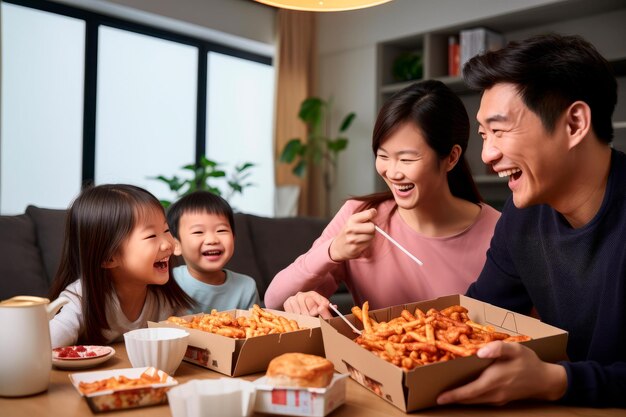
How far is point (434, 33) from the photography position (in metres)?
4.72

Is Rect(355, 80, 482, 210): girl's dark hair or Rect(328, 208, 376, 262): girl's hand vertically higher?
Rect(355, 80, 482, 210): girl's dark hair

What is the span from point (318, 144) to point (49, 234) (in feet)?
11.0

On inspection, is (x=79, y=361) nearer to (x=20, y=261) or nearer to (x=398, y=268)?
(x=398, y=268)

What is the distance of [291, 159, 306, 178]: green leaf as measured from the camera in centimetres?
539

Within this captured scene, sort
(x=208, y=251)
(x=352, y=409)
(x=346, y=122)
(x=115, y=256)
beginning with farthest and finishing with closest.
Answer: (x=346, y=122) < (x=208, y=251) < (x=115, y=256) < (x=352, y=409)

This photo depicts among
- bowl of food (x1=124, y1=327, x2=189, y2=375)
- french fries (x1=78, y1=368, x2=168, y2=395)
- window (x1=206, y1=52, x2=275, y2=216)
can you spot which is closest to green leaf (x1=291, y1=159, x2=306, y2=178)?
window (x1=206, y1=52, x2=275, y2=216)

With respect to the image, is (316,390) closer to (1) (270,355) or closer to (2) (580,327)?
(1) (270,355)

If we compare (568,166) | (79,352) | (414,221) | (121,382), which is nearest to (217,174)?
(414,221)

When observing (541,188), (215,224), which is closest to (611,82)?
(541,188)

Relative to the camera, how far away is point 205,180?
16.0 ft

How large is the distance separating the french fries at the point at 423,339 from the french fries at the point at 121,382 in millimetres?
348

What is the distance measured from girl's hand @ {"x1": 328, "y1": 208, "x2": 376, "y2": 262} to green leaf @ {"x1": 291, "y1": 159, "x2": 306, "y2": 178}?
388 cm

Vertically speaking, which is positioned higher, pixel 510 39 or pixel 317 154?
pixel 510 39

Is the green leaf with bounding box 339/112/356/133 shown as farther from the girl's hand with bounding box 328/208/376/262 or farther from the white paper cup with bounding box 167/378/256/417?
the white paper cup with bounding box 167/378/256/417
